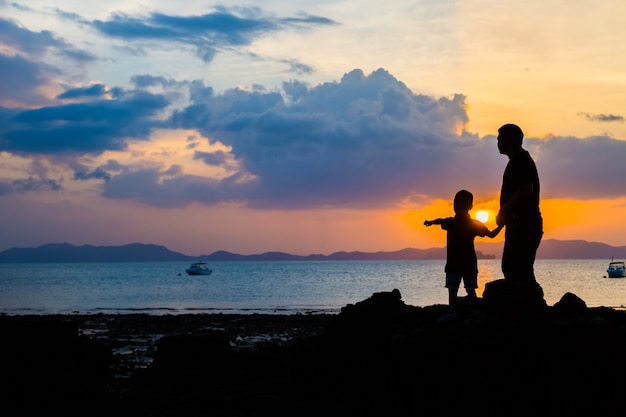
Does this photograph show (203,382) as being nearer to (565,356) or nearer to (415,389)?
(415,389)

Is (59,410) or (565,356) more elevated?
(565,356)

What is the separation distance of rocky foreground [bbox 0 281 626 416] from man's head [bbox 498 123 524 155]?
7.23 ft

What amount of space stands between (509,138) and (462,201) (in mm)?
2682

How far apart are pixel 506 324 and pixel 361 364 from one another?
285 cm

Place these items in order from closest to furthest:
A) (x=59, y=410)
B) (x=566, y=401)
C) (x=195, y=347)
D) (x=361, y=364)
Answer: (x=566, y=401) → (x=59, y=410) → (x=361, y=364) → (x=195, y=347)

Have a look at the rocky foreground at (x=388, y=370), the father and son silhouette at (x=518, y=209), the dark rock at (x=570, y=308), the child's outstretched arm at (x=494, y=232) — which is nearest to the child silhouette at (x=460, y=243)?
the rocky foreground at (x=388, y=370)

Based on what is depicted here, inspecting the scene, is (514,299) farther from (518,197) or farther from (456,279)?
(456,279)

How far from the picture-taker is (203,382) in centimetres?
1363

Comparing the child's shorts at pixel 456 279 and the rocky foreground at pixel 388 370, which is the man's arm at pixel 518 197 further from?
the child's shorts at pixel 456 279

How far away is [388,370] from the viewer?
10.2 meters

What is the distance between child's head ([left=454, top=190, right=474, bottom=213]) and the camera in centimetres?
1362

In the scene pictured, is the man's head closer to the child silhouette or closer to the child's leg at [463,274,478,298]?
the child silhouette

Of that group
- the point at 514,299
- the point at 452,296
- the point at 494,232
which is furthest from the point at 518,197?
the point at 452,296

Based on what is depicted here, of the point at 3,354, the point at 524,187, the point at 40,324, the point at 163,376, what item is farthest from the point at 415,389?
the point at 40,324
